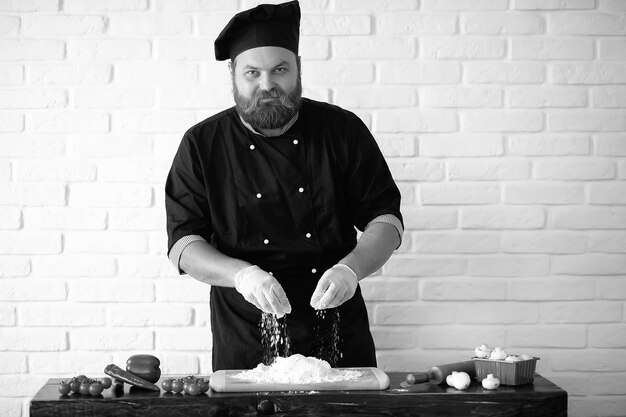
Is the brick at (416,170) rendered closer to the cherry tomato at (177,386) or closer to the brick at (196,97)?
the brick at (196,97)

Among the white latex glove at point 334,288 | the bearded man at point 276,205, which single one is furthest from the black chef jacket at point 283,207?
the white latex glove at point 334,288

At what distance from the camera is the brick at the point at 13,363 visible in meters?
3.45

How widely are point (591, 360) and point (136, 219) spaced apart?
205 centimetres

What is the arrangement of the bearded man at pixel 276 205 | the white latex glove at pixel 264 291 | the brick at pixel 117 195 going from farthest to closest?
the brick at pixel 117 195 → the bearded man at pixel 276 205 → the white latex glove at pixel 264 291

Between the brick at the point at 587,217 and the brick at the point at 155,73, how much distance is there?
5.47 feet

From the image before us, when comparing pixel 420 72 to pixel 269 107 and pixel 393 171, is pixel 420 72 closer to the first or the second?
pixel 393 171

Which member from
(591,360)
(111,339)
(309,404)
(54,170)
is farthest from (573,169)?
(54,170)

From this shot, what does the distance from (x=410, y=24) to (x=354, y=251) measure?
1205 mm

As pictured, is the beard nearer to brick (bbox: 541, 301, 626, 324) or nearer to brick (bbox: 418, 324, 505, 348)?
brick (bbox: 418, 324, 505, 348)

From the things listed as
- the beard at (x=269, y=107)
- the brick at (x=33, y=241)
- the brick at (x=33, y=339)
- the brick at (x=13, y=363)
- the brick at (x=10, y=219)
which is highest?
the beard at (x=269, y=107)

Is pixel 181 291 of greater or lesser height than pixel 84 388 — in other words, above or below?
above

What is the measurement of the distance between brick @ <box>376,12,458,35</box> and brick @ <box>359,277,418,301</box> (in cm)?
106

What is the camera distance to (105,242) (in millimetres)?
3451

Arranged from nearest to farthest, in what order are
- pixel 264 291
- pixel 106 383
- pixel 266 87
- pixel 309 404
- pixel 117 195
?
pixel 309 404 < pixel 106 383 < pixel 264 291 < pixel 266 87 < pixel 117 195
